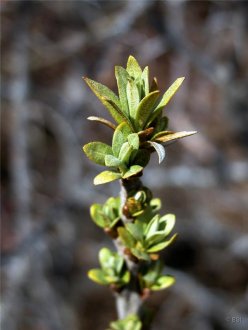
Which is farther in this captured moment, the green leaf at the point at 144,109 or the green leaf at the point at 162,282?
the green leaf at the point at 162,282

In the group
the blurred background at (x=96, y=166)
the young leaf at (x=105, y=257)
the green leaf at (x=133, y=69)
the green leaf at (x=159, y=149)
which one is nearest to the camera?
the green leaf at (x=159, y=149)

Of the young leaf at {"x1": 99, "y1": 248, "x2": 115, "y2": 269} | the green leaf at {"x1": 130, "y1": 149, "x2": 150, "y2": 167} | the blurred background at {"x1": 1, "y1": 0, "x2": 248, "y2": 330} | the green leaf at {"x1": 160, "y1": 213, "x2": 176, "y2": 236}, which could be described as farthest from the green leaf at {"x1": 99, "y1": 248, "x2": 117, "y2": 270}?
the blurred background at {"x1": 1, "y1": 0, "x2": 248, "y2": 330}

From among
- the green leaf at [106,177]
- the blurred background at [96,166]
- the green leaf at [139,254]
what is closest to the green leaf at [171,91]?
the green leaf at [106,177]

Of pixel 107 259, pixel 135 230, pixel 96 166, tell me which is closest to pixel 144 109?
pixel 135 230

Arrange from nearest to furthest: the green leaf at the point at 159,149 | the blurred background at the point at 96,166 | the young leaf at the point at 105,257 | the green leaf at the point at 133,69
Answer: the green leaf at the point at 159,149 < the green leaf at the point at 133,69 < the young leaf at the point at 105,257 < the blurred background at the point at 96,166

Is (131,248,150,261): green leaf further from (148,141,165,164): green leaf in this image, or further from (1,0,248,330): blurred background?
(1,0,248,330): blurred background

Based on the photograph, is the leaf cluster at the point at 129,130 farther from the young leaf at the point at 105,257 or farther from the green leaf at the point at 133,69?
the young leaf at the point at 105,257

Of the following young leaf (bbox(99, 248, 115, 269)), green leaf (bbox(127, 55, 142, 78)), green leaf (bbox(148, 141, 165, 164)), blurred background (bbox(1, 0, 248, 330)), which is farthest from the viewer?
blurred background (bbox(1, 0, 248, 330))
